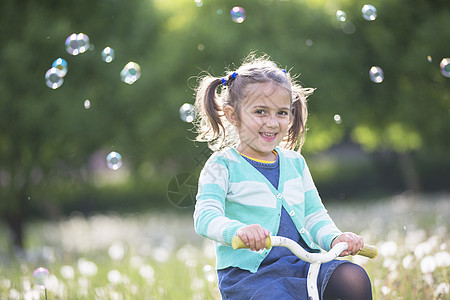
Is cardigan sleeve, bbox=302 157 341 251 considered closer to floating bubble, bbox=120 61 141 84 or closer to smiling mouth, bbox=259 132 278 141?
smiling mouth, bbox=259 132 278 141

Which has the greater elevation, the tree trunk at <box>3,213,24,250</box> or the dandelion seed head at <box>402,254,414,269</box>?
the dandelion seed head at <box>402,254,414,269</box>

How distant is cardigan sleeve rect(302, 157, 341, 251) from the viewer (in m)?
2.57

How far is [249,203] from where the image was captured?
2.46 metres

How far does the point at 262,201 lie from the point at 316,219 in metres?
0.35

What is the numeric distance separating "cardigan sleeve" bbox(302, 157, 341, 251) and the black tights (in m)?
0.28

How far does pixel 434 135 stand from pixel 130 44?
5.49 metres

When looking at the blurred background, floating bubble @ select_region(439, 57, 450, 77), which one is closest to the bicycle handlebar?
floating bubble @ select_region(439, 57, 450, 77)

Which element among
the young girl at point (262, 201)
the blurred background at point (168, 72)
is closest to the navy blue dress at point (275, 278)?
the young girl at point (262, 201)

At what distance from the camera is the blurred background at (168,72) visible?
8383 millimetres

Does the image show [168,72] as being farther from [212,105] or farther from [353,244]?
[353,244]

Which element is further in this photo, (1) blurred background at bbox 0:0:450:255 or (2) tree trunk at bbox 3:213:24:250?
(2) tree trunk at bbox 3:213:24:250

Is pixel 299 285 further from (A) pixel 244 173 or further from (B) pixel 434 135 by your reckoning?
(B) pixel 434 135

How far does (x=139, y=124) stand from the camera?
8.99 m

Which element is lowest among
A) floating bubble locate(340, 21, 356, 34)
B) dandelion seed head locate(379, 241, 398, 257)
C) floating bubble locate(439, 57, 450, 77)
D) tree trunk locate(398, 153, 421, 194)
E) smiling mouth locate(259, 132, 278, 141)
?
tree trunk locate(398, 153, 421, 194)
